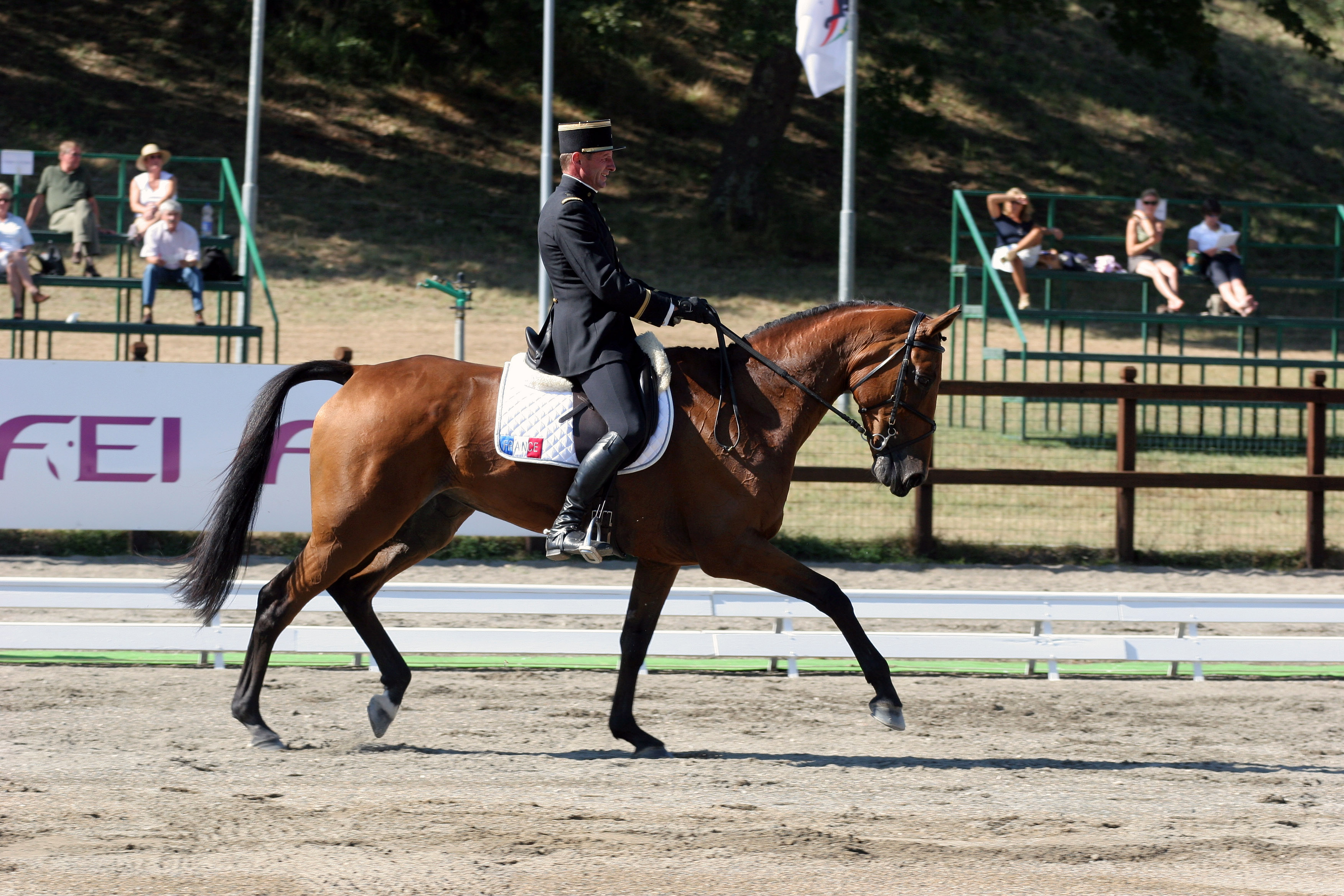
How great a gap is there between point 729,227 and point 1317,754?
66.5 feet

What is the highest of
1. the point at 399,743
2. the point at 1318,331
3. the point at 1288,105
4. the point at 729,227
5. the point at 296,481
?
the point at 1288,105

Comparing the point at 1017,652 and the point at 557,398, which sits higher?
the point at 557,398

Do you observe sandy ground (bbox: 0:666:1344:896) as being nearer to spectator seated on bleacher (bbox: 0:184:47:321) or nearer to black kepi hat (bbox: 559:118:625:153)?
black kepi hat (bbox: 559:118:625:153)

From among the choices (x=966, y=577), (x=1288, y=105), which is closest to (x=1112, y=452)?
(x=966, y=577)

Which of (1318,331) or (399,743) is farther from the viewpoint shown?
(1318,331)

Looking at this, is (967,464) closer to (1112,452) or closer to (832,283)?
(1112,452)

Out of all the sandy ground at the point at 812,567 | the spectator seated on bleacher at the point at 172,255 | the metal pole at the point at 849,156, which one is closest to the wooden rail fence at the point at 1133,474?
the sandy ground at the point at 812,567

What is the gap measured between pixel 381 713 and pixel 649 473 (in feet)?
5.03

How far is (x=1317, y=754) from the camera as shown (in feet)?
19.5

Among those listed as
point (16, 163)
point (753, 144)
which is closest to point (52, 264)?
point (16, 163)

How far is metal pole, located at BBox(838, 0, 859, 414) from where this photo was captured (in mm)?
15047

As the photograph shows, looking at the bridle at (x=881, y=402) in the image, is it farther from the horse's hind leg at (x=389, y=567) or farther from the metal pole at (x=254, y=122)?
the metal pole at (x=254, y=122)

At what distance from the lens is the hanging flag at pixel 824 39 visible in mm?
15305

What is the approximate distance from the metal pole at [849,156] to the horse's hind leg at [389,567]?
900cm
